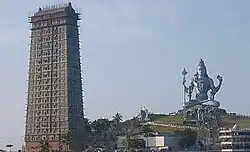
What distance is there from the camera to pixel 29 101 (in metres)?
182

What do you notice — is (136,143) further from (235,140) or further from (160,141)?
(235,140)

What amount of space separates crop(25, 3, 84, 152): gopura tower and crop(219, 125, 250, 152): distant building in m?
36.7

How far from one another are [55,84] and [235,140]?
158 ft

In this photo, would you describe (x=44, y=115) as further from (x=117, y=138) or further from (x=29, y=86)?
(x=117, y=138)

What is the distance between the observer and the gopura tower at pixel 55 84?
577 feet

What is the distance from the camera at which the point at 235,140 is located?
575 feet

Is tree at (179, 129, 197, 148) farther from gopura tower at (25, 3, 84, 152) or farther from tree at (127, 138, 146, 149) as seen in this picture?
gopura tower at (25, 3, 84, 152)

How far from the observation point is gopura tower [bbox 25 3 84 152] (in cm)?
17588

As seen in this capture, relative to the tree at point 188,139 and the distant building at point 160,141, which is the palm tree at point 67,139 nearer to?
the distant building at point 160,141

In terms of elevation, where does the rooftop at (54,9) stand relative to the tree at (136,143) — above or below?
above

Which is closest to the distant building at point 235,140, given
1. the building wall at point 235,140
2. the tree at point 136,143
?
the building wall at point 235,140

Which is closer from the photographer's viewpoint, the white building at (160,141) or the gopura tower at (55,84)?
the gopura tower at (55,84)

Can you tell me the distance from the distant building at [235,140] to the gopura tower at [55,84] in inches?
1446

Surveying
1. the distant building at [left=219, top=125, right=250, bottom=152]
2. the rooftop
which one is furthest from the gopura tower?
the distant building at [left=219, top=125, right=250, bottom=152]
